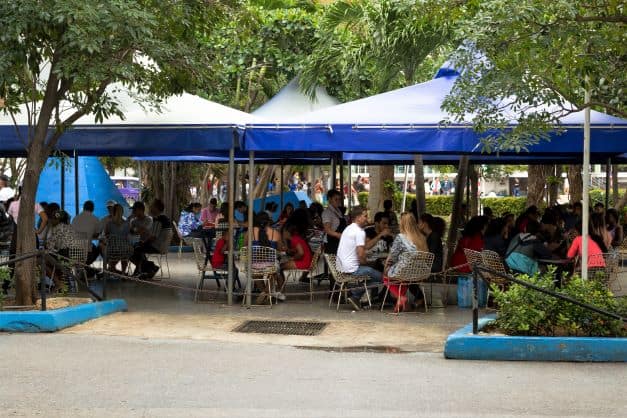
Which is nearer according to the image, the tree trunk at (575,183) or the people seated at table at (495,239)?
the people seated at table at (495,239)

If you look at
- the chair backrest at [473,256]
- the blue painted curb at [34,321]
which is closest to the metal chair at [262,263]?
the chair backrest at [473,256]

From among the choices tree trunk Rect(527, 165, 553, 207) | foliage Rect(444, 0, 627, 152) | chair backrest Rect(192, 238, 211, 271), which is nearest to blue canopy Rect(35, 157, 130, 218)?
chair backrest Rect(192, 238, 211, 271)

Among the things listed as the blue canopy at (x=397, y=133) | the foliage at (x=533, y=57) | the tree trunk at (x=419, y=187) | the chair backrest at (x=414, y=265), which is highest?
the foliage at (x=533, y=57)

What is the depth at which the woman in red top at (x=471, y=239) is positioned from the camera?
44.3 feet

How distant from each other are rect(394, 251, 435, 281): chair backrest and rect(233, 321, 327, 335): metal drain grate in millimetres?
1337

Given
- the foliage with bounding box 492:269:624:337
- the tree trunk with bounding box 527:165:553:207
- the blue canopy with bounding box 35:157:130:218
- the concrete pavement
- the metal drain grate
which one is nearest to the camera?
the concrete pavement

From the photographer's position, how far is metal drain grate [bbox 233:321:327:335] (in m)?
11.1

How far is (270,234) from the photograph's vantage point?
13461 mm

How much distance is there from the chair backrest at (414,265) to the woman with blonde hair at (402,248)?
1.9 inches

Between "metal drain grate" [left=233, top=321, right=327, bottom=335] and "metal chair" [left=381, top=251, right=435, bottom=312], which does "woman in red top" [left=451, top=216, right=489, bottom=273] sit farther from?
"metal drain grate" [left=233, top=321, right=327, bottom=335]

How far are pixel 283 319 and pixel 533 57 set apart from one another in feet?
15.0

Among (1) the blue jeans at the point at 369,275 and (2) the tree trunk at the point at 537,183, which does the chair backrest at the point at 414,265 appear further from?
(2) the tree trunk at the point at 537,183

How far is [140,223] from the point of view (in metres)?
16.4

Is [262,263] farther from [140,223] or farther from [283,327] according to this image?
[140,223]
